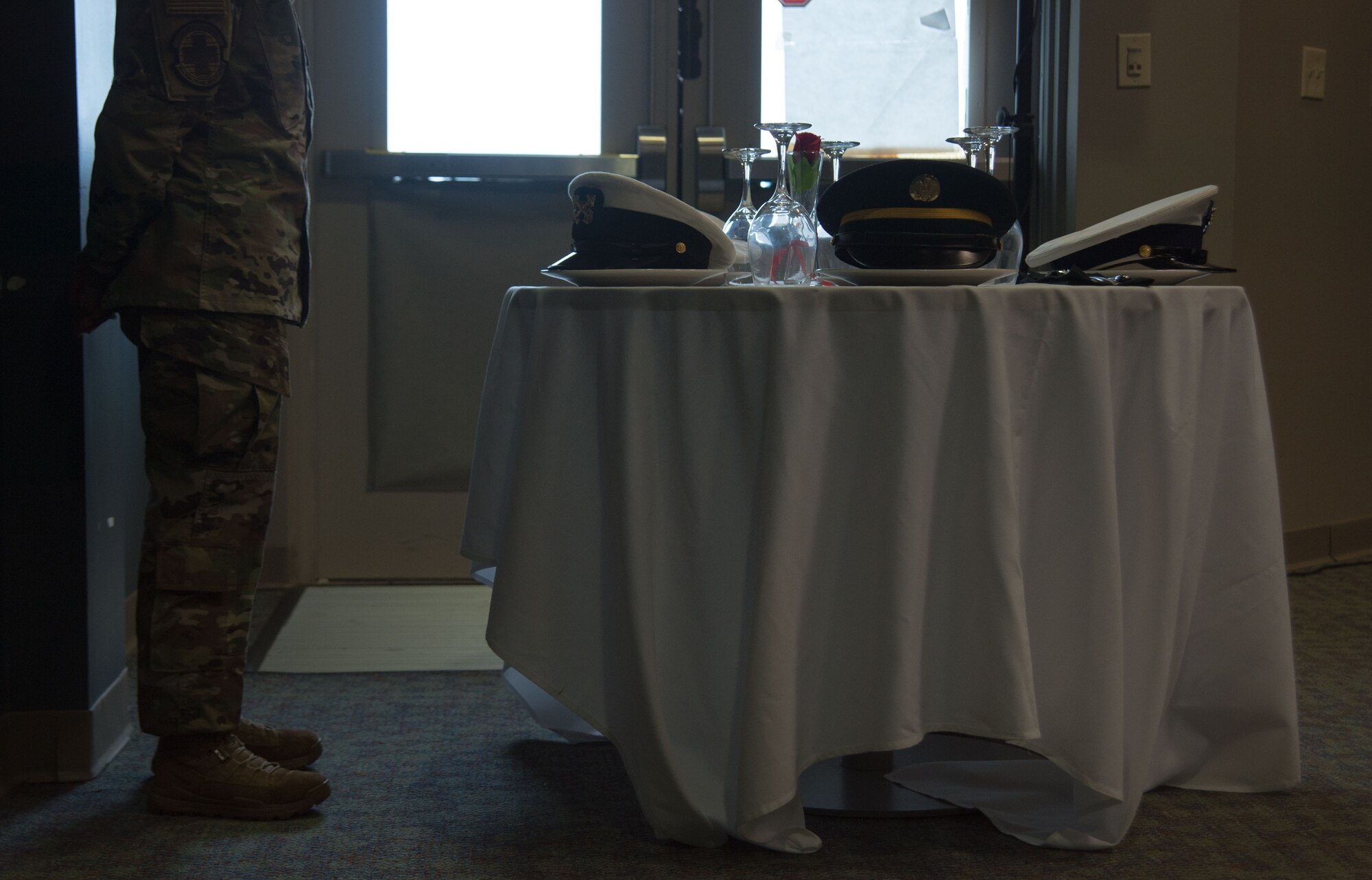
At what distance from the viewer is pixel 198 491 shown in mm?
1483

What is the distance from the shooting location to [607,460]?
131 cm

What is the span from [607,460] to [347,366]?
5.85ft

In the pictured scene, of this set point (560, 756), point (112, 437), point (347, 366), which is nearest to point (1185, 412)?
point (560, 756)

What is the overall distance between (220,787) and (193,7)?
100 centimetres

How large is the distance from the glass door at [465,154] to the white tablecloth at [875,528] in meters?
1.58

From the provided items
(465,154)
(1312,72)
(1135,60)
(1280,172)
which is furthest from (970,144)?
(1312,72)

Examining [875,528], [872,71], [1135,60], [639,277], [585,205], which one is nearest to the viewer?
[875,528]

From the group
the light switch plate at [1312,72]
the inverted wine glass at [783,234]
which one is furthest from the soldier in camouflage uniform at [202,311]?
the light switch plate at [1312,72]

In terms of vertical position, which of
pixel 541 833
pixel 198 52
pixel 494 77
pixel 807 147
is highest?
pixel 494 77

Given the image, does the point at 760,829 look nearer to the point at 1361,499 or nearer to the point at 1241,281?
the point at 1241,281

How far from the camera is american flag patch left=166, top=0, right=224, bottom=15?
145 cm

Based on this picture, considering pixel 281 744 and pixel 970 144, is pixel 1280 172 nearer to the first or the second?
pixel 970 144

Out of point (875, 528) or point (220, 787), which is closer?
point (875, 528)

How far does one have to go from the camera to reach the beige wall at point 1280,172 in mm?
2742
